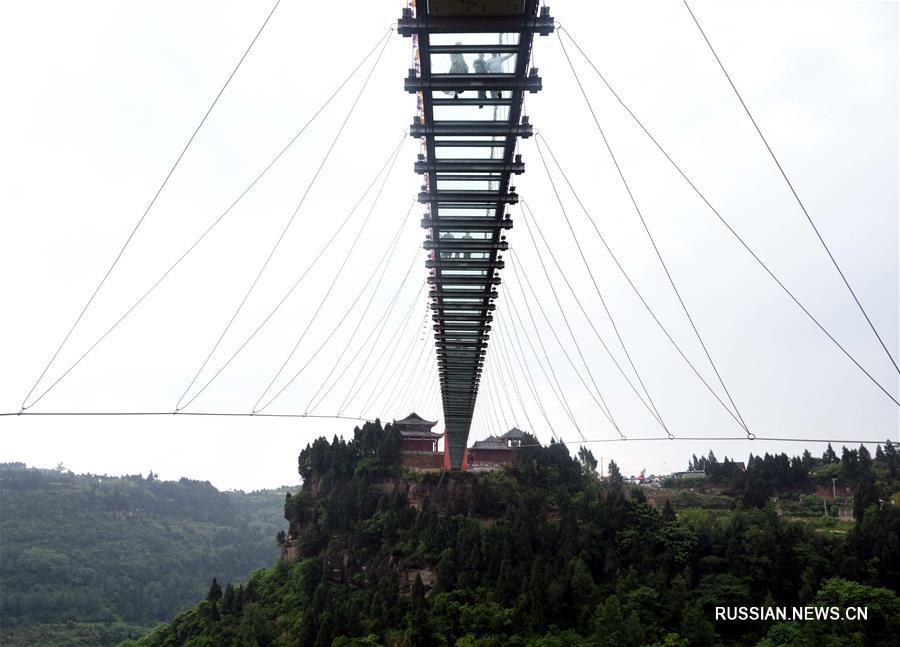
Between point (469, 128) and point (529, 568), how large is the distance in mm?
32376

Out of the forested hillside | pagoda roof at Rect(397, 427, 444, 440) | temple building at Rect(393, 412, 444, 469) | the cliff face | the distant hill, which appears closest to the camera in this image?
the forested hillside

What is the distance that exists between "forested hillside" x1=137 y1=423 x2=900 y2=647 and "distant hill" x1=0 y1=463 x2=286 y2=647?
1542 inches

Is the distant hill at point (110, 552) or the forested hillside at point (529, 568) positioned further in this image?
the distant hill at point (110, 552)

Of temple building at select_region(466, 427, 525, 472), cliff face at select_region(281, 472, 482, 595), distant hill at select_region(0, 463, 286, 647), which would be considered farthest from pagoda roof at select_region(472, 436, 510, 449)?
distant hill at select_region(0, 463, 286, 647)

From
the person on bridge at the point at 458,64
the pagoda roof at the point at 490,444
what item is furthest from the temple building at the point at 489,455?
the person on bridge at the point at 458,64

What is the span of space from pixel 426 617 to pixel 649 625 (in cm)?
1073

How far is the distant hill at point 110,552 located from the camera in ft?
257

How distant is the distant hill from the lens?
78.2 metres

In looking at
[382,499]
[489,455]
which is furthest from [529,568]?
[489,455]

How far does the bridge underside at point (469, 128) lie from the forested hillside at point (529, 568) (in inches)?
898

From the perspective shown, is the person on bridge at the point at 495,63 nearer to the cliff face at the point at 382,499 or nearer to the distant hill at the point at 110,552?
the cliff face at the point at 382,499

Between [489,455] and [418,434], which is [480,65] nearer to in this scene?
[489,455]

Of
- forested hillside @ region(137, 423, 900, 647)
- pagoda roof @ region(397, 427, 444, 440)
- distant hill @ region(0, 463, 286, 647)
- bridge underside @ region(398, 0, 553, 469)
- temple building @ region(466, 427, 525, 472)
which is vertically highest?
bridge underside @ region(398, 0, 553, 469)

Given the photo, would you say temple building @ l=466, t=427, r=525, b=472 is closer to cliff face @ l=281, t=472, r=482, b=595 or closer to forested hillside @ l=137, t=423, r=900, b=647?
forested hillside @ l=137, t=423, r=900, b=647
